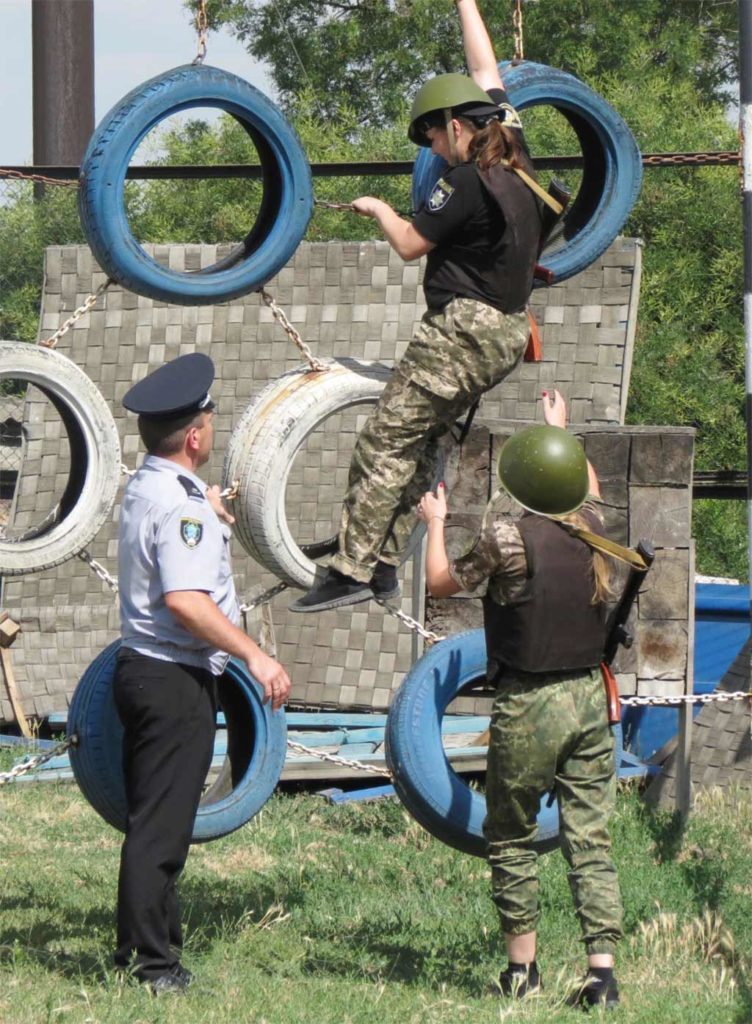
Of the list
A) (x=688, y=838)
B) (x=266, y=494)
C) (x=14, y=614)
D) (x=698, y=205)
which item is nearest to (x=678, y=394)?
(x=698, y=205)

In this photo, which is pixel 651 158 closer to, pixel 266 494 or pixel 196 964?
pixel 266 494

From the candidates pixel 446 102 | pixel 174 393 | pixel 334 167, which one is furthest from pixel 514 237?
pixel 334 167

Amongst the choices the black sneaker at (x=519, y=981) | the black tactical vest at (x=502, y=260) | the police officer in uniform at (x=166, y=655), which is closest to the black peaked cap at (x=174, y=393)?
the police officer in uniform at (x=166, y=655)

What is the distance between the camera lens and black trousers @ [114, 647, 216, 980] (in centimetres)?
496

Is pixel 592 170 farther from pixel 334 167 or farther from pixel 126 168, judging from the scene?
pixel 126 168

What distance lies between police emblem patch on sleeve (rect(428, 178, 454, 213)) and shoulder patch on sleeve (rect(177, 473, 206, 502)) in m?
1.22

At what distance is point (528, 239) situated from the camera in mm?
5488

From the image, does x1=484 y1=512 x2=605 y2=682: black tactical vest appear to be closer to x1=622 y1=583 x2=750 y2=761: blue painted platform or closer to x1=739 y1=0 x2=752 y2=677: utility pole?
x1=739 y1=0 x2=752 y2=677: utility pole

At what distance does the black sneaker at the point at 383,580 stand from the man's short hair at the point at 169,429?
3.19 ft

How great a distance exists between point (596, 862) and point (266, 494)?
1871 millimetres

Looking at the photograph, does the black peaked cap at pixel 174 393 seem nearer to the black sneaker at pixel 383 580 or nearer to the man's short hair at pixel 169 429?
the man's short hair at pixel 169 429

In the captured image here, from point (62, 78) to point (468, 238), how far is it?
12276mm

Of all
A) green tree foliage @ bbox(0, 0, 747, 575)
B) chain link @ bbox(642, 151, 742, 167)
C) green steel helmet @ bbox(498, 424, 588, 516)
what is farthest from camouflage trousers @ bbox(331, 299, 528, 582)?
green tree foliage @ bbox(0, 0, 747, 575)

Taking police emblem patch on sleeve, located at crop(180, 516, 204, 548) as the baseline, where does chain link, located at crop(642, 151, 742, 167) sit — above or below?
above
